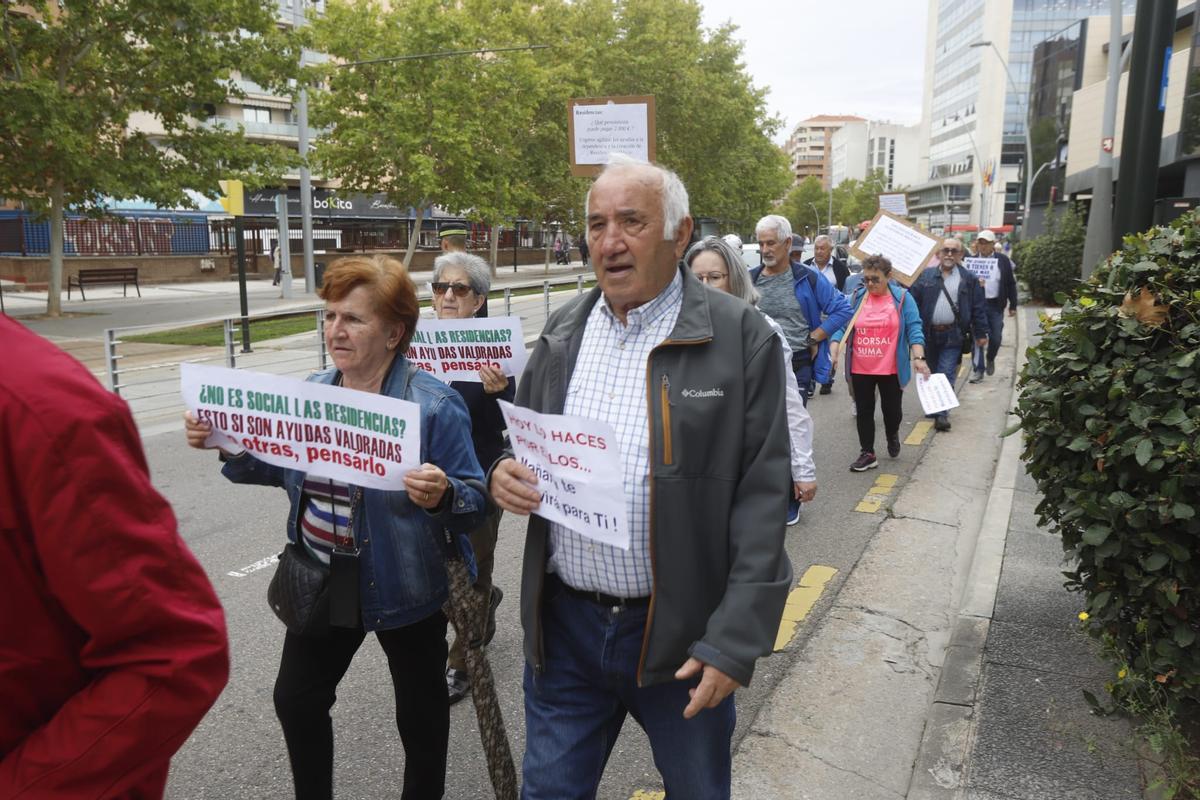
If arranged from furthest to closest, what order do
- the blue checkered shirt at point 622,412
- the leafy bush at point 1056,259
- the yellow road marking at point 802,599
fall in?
the leafy bush at point 1056,259
the yellow road marking at point 802,599
the blue checkered shirt at point 622,412

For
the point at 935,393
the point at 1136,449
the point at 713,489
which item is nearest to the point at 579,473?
the point at 713,489

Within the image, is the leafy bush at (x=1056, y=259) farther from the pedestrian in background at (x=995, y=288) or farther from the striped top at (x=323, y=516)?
the striped top at (x=323, y=516)

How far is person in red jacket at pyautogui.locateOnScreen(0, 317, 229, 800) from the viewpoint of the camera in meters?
1.13

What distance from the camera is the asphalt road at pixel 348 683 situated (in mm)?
3367

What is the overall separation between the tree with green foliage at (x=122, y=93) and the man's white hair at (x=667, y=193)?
1814 centimetres

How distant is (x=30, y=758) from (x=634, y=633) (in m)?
1.31

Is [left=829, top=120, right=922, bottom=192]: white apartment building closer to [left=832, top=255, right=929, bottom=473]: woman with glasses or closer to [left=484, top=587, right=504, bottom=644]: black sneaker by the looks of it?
[left=832, top=255, right=929, bottom=473]: woman with glasses

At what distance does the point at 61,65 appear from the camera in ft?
62.5

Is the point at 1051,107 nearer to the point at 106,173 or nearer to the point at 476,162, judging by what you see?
the point at 476,162

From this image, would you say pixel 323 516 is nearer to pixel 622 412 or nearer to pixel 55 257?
pixel 622 412

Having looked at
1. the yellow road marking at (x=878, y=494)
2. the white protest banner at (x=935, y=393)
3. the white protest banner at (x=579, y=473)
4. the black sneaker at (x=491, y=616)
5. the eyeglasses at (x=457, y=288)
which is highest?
the eyeglasses at (x=457, y=288)

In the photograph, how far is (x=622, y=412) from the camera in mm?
2207

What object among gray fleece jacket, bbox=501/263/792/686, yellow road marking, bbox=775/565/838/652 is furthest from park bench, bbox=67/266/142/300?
gray fleece jacket, bbox=501/263/792/686

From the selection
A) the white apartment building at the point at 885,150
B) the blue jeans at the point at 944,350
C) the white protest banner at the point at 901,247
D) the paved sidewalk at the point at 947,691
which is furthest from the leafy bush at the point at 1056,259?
the white apartment building at the point at 885,150
